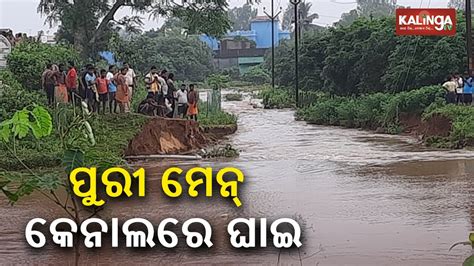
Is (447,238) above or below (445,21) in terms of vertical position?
below

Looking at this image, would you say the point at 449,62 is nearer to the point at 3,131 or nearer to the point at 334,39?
the point at 334,39

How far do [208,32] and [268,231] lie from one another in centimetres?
3149

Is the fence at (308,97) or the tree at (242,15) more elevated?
the tree at (242,15)

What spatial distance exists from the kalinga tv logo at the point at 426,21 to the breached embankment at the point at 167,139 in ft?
43.3

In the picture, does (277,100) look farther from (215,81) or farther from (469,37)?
(469,37)

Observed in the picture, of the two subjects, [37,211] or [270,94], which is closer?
[37,211]

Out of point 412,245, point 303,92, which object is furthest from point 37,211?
point 303,92

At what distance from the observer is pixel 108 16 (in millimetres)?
34969

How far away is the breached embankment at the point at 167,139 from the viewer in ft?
68.0

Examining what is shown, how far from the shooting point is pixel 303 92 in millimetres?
48125

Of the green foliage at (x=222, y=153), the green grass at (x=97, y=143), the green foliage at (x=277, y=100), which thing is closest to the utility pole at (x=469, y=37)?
the green foliage at (x=222, y=153)

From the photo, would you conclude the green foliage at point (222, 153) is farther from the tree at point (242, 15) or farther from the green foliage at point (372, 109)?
the tree at point (242, 15)

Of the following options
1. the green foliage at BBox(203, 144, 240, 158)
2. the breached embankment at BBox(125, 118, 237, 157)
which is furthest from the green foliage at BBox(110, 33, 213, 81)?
the green foliage at BBox(203, 144, 240, 158)

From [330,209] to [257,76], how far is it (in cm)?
6859
